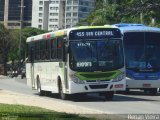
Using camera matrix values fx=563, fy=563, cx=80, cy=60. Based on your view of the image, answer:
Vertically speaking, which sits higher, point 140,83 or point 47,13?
point 140,83

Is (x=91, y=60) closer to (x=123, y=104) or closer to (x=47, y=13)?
(x=123, y=104)

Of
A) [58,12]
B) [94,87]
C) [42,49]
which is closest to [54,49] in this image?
[42,49]

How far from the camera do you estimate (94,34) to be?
23703 mm

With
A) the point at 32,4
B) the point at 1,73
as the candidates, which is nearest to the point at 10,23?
the point at 32,4

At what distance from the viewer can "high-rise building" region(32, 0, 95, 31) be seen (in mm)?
122062

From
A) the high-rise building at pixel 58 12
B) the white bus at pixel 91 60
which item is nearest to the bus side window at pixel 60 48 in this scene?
the white bus at pixel 91 60

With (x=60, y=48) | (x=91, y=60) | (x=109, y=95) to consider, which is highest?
(x=60, y=48)

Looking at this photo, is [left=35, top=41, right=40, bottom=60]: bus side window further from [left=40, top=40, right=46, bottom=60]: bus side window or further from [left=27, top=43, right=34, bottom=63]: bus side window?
[left=27, top=43, right=34, bottom=63]: bus side window

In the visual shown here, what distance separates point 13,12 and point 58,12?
2136 cm

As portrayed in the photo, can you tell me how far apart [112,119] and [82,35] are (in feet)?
30.4

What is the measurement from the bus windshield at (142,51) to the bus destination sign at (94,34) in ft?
14.7

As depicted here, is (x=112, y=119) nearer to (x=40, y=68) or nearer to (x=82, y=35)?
(x=82, y=35)

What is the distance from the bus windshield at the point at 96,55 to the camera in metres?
23.2

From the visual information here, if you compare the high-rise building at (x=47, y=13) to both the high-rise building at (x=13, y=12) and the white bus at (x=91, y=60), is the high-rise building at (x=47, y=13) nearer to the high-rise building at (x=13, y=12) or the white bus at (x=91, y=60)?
the high-rise building at (x=13, y=12)
